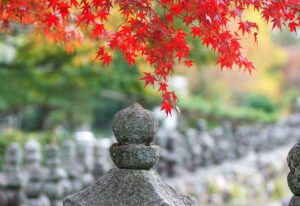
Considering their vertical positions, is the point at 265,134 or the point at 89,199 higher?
the point at 265,134

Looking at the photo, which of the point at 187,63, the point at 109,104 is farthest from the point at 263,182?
the point at 109,104

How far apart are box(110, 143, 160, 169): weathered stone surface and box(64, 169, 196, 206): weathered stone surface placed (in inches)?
1.2

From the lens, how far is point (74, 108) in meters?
26.2

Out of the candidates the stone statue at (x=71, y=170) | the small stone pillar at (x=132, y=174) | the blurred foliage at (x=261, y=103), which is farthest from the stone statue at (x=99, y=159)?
the blurred foliage at (x=261, y=103)

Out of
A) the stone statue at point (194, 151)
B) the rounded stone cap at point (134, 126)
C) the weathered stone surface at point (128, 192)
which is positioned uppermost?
the stone statue at point (194, 151)

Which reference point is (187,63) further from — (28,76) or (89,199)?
(28,76)

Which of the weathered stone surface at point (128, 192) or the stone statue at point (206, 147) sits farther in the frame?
the stone statue at point (206, 147)

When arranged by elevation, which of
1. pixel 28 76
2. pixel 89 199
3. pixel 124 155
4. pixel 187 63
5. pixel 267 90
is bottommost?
pixel 89 199

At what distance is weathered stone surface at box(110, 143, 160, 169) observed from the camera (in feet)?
11.0

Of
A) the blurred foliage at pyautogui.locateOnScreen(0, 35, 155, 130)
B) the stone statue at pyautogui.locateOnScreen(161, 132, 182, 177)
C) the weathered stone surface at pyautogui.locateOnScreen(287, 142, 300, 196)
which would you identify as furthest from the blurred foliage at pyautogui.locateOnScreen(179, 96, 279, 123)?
the weathered stone surface at pyautogui.locateOnScreen(287, 142, 300, 196)

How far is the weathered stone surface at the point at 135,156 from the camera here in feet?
11.0

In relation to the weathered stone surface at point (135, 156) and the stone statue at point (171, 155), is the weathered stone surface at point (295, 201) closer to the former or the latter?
the weathered stone surface at point (135, 156)

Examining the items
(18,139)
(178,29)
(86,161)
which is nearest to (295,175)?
(178,29)

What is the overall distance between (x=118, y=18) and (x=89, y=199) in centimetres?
899
